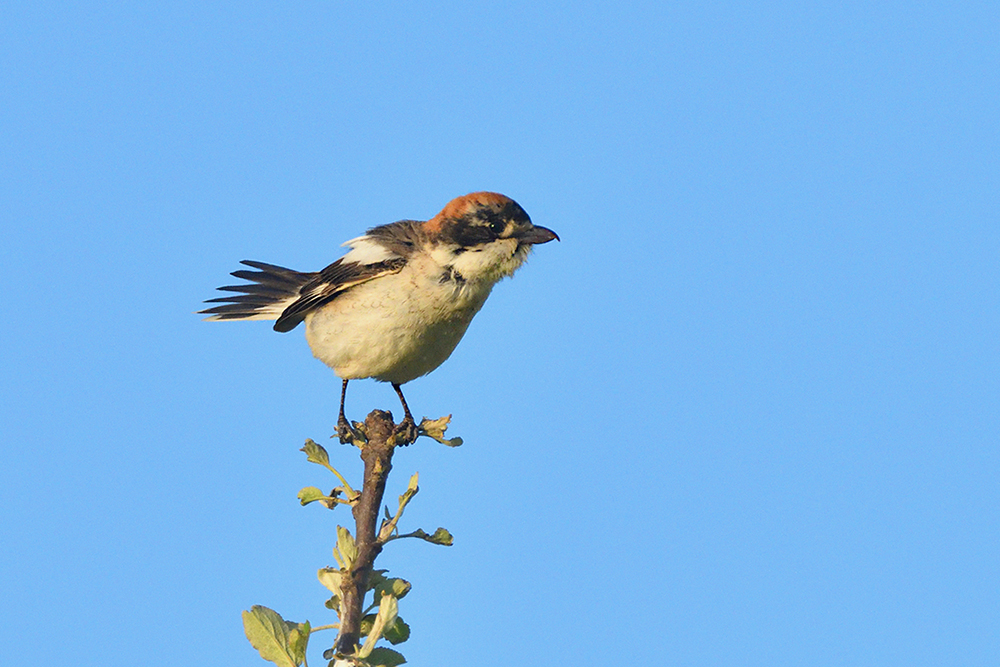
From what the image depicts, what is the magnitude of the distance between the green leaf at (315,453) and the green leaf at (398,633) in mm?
798

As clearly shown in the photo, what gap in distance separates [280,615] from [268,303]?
17.4 feet

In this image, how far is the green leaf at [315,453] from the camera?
12.9ft

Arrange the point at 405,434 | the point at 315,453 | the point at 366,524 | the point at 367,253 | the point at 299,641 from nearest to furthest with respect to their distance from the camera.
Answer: the point at 299,641, the point at 366,524, the point at 315,453, the point at 405,434, the point at 367,253

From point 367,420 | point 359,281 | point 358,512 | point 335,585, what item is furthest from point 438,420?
point 359,281

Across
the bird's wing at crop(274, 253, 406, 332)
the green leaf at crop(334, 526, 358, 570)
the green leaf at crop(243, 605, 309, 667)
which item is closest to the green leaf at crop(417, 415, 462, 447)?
the green leaf at crop(334, 526, 358, 570)

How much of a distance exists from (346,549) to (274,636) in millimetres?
475

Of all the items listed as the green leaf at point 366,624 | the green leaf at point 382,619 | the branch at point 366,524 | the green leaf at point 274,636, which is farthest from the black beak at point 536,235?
the green leaf at point 274,636

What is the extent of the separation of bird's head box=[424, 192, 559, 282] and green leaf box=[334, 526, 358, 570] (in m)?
3.33

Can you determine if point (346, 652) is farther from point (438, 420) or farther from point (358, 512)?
point (438, 420)

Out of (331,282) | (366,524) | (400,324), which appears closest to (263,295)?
(331,282)

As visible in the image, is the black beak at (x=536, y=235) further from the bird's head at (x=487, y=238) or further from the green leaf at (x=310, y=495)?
the green leaf at (x=310, y=495)

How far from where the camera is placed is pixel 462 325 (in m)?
6.75

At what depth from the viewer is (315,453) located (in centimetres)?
393

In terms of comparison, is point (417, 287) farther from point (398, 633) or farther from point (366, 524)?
point (398, 633)
